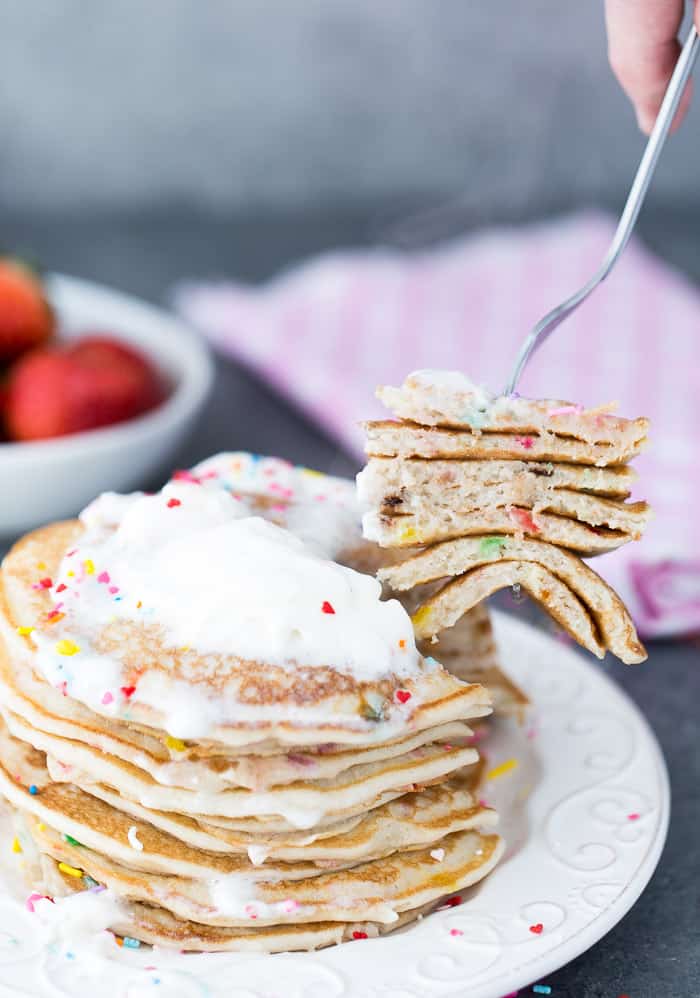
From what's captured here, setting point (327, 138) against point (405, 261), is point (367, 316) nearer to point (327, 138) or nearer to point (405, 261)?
point (405, 261)

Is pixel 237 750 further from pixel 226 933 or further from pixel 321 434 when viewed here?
pixel 321 434

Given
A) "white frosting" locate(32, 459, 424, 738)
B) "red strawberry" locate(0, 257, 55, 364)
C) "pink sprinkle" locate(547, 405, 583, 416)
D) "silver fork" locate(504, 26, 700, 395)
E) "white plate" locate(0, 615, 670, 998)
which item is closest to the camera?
"white plate" locate(0, 615, 670, 998)

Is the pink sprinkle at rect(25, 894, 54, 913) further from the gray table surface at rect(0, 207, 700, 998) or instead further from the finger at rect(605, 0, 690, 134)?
the finger at rect(605, 0, 690, 134)

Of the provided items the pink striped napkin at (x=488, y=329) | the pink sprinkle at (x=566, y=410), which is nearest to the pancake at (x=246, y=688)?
the pink sprinkle at (x=566, y=410)

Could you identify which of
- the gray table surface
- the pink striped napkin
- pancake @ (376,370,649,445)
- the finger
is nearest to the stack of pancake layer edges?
pancake @ (376,370,649,445)

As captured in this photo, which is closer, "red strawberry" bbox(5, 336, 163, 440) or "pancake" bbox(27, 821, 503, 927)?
"pancake" bbox(27, 821, 503, 927)

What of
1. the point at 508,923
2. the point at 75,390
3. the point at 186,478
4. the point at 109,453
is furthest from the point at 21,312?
the point at 508,923
